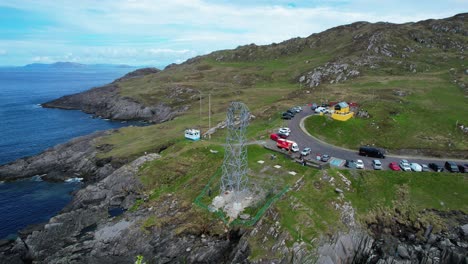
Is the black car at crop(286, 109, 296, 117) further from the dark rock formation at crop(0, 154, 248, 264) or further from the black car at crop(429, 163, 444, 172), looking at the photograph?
the dark rock formation at crop(0, 154, 248, 264)

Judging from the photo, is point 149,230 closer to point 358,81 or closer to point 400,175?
point 400,175

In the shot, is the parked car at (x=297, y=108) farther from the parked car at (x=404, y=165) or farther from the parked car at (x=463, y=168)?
the parked car at (x=463, y=168)

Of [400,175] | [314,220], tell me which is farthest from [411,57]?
[314,220]

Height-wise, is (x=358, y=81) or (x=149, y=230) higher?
(x=358, y=81)

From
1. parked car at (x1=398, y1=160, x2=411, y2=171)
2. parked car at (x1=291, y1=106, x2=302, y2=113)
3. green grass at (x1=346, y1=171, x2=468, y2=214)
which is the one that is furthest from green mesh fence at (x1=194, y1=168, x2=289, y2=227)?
parked car at (x1=291, y1=106, x2=302, y2=113)

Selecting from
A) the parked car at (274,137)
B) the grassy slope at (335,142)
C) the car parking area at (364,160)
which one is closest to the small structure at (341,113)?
the grassy slope at (335,142)

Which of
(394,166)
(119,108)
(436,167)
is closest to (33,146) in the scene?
(119,108)

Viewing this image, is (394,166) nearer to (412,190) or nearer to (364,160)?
(364,160)

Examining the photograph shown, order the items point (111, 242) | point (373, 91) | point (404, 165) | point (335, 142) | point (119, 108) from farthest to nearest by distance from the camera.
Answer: point (119, 108)
point (373, 91)
point (335, 142)
point (404, 165)
point (111, 242)
